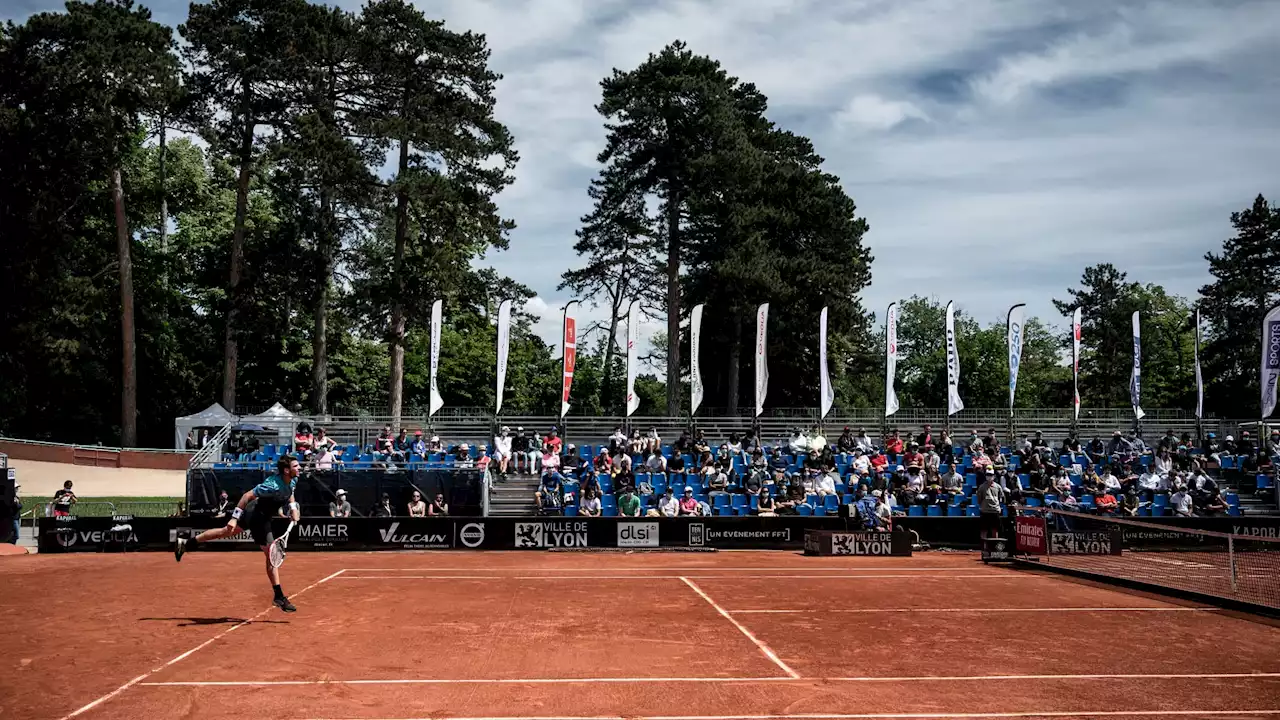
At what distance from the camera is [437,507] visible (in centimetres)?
2789

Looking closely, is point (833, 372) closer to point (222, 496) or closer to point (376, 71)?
point (376, 71)

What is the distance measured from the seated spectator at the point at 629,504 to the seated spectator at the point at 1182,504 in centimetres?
1631

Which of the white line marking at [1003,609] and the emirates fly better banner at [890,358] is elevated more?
the emirates fly better banner at [890,358]

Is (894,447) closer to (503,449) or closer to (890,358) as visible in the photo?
(890,358)

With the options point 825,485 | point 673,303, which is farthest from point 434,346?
point 825,485

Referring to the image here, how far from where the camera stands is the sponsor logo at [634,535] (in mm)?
25219

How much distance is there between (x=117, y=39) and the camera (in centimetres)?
4575

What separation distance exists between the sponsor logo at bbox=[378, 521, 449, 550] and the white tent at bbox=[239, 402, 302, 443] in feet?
41.4

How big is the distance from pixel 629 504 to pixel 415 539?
5.80m

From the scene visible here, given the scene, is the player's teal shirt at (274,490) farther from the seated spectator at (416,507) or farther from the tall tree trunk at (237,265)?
the tall tree trunk at (237,265)

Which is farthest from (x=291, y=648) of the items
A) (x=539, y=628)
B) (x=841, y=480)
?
(x=841, y=480)

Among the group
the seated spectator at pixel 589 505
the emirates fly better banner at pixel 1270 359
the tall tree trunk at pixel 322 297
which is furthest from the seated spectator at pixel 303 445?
the emirates fly better banner at pixel 1270 359

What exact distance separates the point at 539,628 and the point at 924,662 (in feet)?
16.3

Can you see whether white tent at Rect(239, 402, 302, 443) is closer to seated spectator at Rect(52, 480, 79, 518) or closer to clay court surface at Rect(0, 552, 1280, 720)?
seated spectator at Rect(52, 480, 79, 518)
